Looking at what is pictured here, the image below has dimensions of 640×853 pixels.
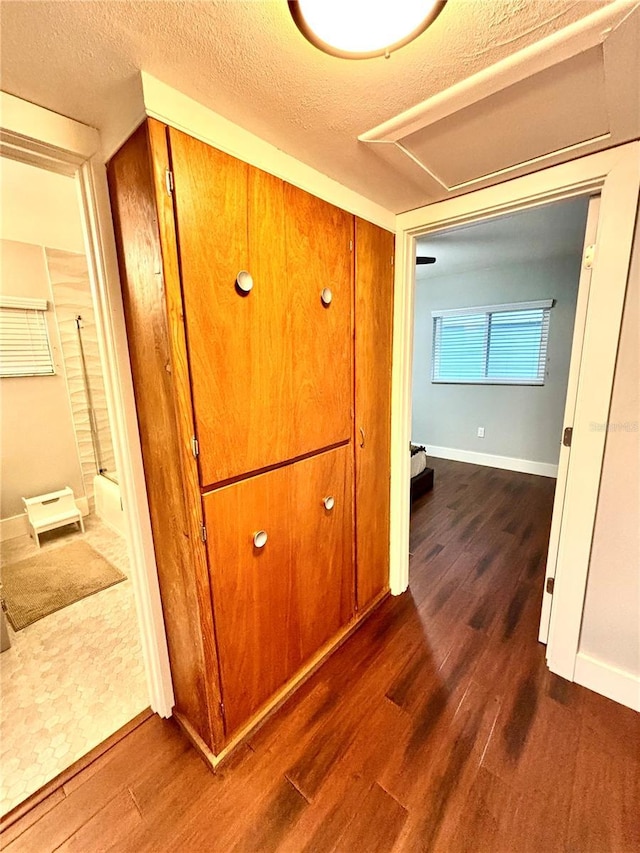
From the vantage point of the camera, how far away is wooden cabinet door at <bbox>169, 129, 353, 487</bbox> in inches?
39.1

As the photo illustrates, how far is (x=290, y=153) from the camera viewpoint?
Answer: 1207 millimetres

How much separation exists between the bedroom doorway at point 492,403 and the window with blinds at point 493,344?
12 mm

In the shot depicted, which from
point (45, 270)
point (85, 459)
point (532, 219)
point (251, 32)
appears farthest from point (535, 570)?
point (45, 270)

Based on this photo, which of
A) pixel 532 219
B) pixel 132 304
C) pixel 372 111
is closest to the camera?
pixel 372 111

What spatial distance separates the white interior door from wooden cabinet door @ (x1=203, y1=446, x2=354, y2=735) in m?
0.96

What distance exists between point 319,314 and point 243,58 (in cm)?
73

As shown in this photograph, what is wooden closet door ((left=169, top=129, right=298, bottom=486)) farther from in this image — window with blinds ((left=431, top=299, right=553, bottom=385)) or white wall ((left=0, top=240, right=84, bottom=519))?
window with blinds ((left=431, top=299, right=553, bottom=385))

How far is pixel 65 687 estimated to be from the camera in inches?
63.4

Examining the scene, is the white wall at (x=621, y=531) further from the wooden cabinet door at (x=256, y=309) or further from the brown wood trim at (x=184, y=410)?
the brown wood trim at (x=184, y=410)

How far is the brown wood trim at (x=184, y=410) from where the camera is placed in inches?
35.4

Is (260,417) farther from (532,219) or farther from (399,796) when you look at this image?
(532,219)

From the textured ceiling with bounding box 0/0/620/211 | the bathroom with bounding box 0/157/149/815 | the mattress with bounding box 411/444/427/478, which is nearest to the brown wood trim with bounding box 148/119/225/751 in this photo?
the textured ceiling with bounding box 0/0/620/211

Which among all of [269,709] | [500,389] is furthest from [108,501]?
[500,389]

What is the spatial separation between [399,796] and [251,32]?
2165mm
